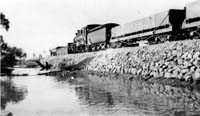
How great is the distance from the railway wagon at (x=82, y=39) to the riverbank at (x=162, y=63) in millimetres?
13752

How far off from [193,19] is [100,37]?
19.7 meters

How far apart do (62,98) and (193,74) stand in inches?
299

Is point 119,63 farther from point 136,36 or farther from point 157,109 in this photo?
point 157,109

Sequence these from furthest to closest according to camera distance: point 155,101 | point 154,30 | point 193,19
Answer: point 154,30, point 193,19, point 155,101

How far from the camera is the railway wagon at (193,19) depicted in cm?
2062

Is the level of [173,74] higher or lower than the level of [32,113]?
higher

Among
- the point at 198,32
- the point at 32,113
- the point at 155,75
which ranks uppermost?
the point at 198,32

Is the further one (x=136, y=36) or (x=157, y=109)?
(x=136, y=36)

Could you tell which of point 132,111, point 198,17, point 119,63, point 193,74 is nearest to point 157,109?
point 132,111

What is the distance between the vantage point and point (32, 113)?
11.9m

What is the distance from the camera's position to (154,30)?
85.5 ft

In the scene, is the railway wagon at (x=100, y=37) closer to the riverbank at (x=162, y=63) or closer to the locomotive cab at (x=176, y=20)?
the riverbank at (x=162, y=63)

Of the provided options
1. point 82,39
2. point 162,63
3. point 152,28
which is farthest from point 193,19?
point 82,39

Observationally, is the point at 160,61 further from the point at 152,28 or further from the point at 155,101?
the point at 155,101
